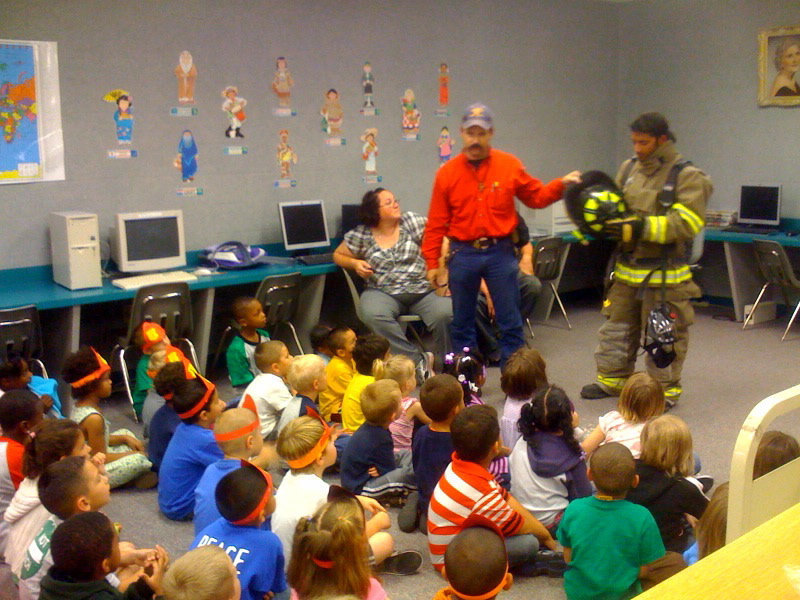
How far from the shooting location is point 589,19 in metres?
7.87

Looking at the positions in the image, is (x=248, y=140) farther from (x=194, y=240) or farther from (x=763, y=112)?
(x=763, y=112)

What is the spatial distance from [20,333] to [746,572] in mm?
4073

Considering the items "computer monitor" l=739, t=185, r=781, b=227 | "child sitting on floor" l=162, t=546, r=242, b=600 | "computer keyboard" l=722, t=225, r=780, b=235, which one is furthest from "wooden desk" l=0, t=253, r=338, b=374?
"computer monitor" l=739, t=185, r=781, b=227

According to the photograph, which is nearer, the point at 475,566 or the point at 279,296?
the point at 475,566

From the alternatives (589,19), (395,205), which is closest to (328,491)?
(395,205)

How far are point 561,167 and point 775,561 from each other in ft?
23.2

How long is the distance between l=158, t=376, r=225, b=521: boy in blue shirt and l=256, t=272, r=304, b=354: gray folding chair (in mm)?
1773

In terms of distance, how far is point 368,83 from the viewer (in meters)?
A: 6.39

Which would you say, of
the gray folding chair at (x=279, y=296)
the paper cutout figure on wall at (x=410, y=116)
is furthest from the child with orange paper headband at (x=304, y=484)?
the paper cutout figure on wall at (x=410, y=116)

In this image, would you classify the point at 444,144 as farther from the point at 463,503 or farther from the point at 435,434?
the point at 463,503

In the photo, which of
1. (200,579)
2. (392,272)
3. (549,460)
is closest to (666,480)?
(549,460)

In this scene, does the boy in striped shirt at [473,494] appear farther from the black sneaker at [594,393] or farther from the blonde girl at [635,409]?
the black sneaker at [594,393]

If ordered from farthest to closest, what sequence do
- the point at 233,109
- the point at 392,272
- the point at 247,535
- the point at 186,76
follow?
the point at 233,109 < the point at 392,272 < the point at 186,76 < the point at 247,535

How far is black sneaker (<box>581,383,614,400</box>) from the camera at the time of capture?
196 inches
